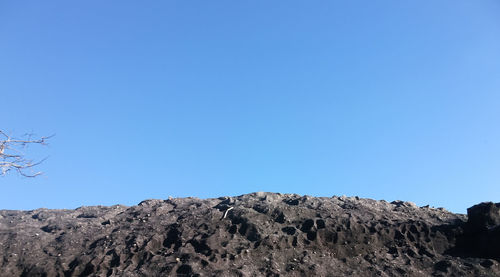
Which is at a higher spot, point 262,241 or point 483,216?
point 483,216

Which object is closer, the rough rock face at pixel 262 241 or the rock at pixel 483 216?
the rough rock face at pixel 262 241

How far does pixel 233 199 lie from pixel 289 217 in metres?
2.18

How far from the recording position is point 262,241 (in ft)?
34.2

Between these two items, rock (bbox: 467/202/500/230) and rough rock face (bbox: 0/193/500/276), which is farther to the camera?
rock (bbox: 467/202/500/230)

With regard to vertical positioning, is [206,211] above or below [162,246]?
above

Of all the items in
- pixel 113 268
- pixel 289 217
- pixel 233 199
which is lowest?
pixel 113 268

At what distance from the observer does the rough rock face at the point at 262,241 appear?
9547mm

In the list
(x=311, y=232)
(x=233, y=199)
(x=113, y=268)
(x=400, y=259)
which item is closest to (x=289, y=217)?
(x=311, y=232)

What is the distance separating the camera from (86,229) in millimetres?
11602

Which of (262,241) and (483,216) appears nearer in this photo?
(262,241)

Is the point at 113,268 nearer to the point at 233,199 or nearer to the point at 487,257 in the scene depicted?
the point at 233,199

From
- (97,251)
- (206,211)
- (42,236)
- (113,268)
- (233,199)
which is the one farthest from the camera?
(233,199)

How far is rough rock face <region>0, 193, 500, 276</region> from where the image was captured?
955 cm

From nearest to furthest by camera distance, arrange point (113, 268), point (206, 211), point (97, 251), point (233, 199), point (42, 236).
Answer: point (113, 268) → point (97, 251) → point (42, 236) → point (206, 211) → point (233, 199)
